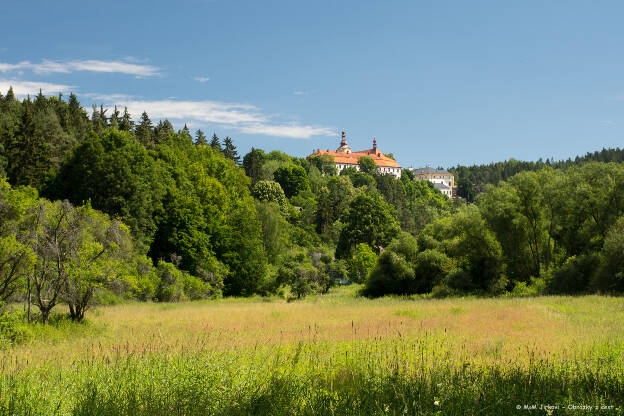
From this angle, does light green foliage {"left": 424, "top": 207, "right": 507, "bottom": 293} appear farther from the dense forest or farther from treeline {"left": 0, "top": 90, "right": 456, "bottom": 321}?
treeline {"left": 0, "top": 90, "right": 456, "bottom": 321}

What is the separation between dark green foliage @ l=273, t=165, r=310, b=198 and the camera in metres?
115

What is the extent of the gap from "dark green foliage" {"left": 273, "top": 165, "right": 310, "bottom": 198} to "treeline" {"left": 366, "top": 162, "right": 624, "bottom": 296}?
71266 millimetres

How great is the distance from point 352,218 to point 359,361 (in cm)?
5656

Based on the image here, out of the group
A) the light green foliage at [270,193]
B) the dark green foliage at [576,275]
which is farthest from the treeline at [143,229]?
the dark green foliage at [576,275]

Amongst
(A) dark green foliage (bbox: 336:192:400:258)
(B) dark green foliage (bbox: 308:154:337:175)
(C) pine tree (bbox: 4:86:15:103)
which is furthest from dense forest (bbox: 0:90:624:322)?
(B) dark green foliage (bbox: 308:154:337:175)

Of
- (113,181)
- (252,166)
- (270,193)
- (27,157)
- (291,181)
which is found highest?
(252,166)

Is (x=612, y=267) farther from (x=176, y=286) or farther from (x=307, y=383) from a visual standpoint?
(x=176, y=286)

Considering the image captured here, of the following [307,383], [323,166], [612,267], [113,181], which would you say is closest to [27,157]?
[113,181]

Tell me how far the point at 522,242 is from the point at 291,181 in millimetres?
79246

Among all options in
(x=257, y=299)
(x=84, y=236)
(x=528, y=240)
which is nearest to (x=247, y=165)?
(x=257, y=299)

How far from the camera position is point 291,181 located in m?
116

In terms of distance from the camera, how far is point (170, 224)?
45281 mm

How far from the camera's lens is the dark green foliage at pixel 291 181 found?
11525 centimetres

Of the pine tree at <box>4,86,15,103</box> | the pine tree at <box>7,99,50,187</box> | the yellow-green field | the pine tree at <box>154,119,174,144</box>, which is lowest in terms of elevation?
the yellow-green field
